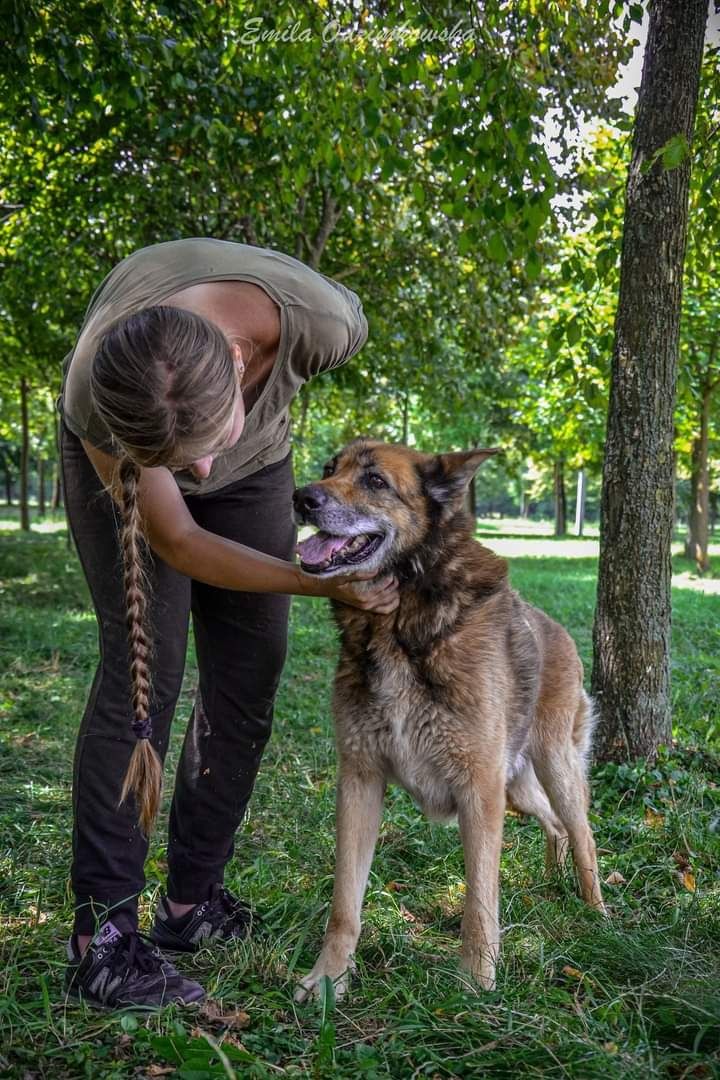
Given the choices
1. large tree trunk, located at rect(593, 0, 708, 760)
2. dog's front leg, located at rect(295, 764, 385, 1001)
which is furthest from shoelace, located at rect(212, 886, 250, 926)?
large tree trunk, located at rect(593, 0, 708, 760)

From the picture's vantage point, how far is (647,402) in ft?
15.6

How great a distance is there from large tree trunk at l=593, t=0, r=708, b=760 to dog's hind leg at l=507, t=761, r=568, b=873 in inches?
42.7

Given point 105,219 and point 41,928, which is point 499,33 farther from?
point 105,219

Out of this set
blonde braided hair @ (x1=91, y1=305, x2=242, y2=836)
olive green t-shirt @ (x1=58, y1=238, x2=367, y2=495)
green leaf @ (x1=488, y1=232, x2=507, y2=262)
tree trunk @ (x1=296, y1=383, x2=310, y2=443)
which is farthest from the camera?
tree trunk @ (x1=296, y1=383, x2=310, y2=443)

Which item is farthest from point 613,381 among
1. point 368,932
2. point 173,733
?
point 173,733

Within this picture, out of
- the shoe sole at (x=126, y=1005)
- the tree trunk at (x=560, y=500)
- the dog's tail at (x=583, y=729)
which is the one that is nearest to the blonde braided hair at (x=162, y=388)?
the shoe sole at (x=126, y=1005)

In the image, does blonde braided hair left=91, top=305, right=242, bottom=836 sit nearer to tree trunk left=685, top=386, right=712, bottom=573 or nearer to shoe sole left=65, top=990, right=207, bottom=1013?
shoe sole left=65, top=990, right=207, bottom=1013

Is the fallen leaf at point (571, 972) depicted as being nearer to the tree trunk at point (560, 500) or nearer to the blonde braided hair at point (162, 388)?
the blonde braided hair at point (162, 388)

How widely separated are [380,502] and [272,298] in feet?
2.88

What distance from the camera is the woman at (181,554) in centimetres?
246

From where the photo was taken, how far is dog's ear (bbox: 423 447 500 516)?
10.8 ft

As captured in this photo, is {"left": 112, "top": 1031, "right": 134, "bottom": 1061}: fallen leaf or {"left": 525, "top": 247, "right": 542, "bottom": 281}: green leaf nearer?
{"left": 112, "top": 1031, "right": 134, "bottom": 1061}: fallen leaf

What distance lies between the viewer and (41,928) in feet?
9.75

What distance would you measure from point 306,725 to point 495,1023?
402cm
